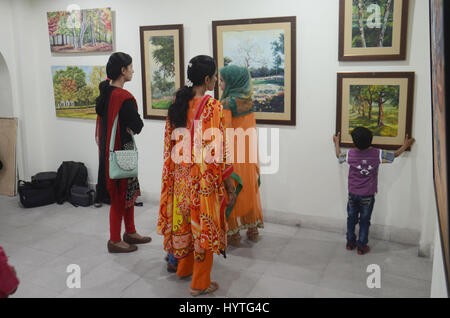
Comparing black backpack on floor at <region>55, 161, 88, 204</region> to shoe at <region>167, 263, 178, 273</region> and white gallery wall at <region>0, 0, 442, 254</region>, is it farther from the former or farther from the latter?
shoe at <region>167, 263, 178, 273</region>

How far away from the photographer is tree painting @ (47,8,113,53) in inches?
200

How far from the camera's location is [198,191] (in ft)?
9.59

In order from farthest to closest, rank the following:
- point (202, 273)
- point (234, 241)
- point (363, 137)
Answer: point (234, 241), point (363, 137), point (202, 273)

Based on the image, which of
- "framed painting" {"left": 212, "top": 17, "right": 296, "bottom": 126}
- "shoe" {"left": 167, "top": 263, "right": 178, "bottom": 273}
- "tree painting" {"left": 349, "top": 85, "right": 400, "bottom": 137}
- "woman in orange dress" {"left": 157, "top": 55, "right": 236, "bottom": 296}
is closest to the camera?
"woman in orange dress" {"left": 157, "top": 55, "right": 236, "bottom": 296}

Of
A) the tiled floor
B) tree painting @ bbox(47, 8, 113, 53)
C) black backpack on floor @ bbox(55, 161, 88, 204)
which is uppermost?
tree painting @ bbox(47, 8, 113, 53)

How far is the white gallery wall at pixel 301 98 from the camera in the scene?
12.3 ft

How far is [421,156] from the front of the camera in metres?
3.76

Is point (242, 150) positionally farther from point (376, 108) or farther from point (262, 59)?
point (376, 108)

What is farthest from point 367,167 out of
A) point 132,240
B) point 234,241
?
point 132,240

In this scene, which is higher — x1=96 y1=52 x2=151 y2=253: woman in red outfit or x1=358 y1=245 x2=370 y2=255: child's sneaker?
x1=96 y1=52 x2=151 y2=253: woman in red outfit

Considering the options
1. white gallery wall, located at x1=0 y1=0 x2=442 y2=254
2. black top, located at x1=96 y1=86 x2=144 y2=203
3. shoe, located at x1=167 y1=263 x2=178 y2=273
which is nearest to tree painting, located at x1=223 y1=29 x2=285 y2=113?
white gallery wall, located at x1=0 y1=0 x2=442 y2=254

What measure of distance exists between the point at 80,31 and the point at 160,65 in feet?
4.10

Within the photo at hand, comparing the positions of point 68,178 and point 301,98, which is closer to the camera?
point 301,98

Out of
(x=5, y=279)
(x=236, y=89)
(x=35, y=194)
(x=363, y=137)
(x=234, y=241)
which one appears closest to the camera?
(x=5, y=279)
